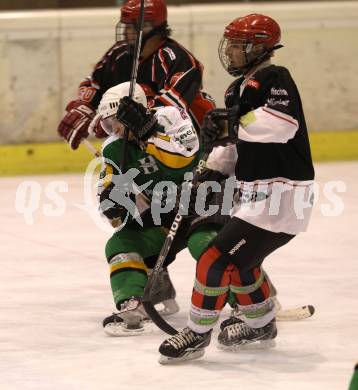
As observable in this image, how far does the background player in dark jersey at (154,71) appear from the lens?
4.91 meters

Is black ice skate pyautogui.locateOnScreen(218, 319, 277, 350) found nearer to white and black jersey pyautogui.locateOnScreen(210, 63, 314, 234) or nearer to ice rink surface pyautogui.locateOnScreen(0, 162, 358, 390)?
ice rink surface pyautogui.locateOnScreen(0, 162, 358, 390)

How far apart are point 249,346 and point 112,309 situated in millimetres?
819

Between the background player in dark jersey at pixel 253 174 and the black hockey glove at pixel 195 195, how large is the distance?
3 centimetres

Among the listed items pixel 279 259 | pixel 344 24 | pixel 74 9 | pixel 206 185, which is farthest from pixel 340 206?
pixel 206 185

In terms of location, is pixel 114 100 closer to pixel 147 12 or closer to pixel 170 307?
pixel 147 12

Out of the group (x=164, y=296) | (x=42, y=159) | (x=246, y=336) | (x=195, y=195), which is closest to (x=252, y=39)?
(x=195, y=195)

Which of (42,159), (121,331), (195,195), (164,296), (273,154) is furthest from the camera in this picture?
(42,159)

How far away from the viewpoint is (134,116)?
426cm

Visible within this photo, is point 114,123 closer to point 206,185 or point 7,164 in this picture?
point 206,185

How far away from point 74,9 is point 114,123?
13.7 ft

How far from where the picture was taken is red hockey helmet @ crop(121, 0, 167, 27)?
4.98m

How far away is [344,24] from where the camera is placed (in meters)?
8.73

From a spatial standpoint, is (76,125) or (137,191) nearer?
(137,191)

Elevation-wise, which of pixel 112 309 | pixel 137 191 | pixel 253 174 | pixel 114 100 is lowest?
pixel 112 309
